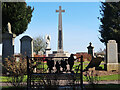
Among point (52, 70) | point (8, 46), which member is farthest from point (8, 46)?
point (52, 70)

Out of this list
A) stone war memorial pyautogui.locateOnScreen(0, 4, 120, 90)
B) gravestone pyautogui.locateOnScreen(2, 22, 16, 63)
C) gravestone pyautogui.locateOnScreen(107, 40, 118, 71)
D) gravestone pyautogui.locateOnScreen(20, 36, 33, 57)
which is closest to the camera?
stone war memorial pyautogui.locateOnScreen(0, 4, 120, 90)

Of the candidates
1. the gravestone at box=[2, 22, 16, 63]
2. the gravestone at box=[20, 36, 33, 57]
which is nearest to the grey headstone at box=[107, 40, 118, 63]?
the gravestone at box=[20, 36, 33, 57]

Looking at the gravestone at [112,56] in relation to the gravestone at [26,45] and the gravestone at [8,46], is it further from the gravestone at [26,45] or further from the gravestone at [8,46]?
the gravestone at [8,46]

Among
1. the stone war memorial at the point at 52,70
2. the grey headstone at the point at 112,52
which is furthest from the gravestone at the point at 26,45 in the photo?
the grey headstone at the point at 112,52

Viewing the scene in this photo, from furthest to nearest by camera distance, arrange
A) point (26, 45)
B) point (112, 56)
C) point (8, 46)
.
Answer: point (112, 56)
point (26, 45)
point (8, 46)

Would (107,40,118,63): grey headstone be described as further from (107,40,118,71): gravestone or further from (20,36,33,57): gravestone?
(20,36,33,57): gravestone

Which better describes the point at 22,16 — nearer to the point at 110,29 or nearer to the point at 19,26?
the point at 19,26

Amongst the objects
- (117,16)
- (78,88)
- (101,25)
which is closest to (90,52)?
(101,25)

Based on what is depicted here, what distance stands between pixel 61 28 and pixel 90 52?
8.03 metres

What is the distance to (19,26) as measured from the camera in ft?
78.3

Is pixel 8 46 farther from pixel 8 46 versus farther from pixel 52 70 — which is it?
pixel 52 70

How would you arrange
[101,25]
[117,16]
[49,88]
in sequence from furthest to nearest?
[101,25] → [117,16] → [49,88]

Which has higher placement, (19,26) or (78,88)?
(19,26)

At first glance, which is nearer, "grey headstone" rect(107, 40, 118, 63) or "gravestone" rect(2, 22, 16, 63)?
"gravestone" rect(2, 22, 16, 63)
